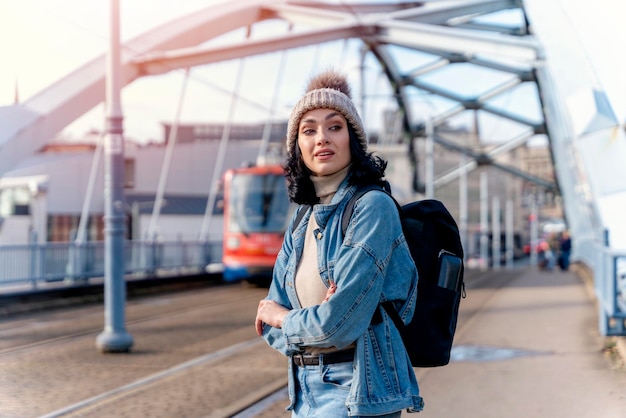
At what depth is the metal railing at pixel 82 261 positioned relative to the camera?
1633 cm

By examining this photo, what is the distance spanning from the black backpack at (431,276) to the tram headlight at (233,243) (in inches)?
725

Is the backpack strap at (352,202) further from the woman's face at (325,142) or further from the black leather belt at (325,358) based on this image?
the black leather belt at (325,358)

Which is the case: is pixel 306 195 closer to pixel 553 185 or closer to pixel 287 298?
pixel 287 298

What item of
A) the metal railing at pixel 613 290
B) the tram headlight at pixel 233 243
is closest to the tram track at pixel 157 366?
the metal railing at pixel 613 290

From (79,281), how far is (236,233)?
152 inches

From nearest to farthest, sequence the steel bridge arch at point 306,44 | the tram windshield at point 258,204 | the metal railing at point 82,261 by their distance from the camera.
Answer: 1. the metal railing at point 82,261
2. the steel bridge arch at point 306,44
3. the tram windshield at point 258,204

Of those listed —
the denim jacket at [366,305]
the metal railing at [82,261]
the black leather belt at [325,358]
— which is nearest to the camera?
the denim jacket at [366,305]

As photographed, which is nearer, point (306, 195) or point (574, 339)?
point (306, 195)

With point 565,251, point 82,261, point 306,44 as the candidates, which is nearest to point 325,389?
point 82,261

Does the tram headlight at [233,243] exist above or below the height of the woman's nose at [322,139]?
below

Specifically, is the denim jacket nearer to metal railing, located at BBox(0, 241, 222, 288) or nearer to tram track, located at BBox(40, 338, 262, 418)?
Answer: tram track, located at BBox(40, 338, 262, 418)

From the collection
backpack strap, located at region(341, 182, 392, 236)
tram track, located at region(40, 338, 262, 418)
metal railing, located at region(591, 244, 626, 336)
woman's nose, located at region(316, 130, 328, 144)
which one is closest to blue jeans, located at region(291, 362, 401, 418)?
backpack strap, located at region(341, 182, 392, 236)

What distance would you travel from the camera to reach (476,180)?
93250 mm

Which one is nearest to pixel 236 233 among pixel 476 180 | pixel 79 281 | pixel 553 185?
pixel 79 281
